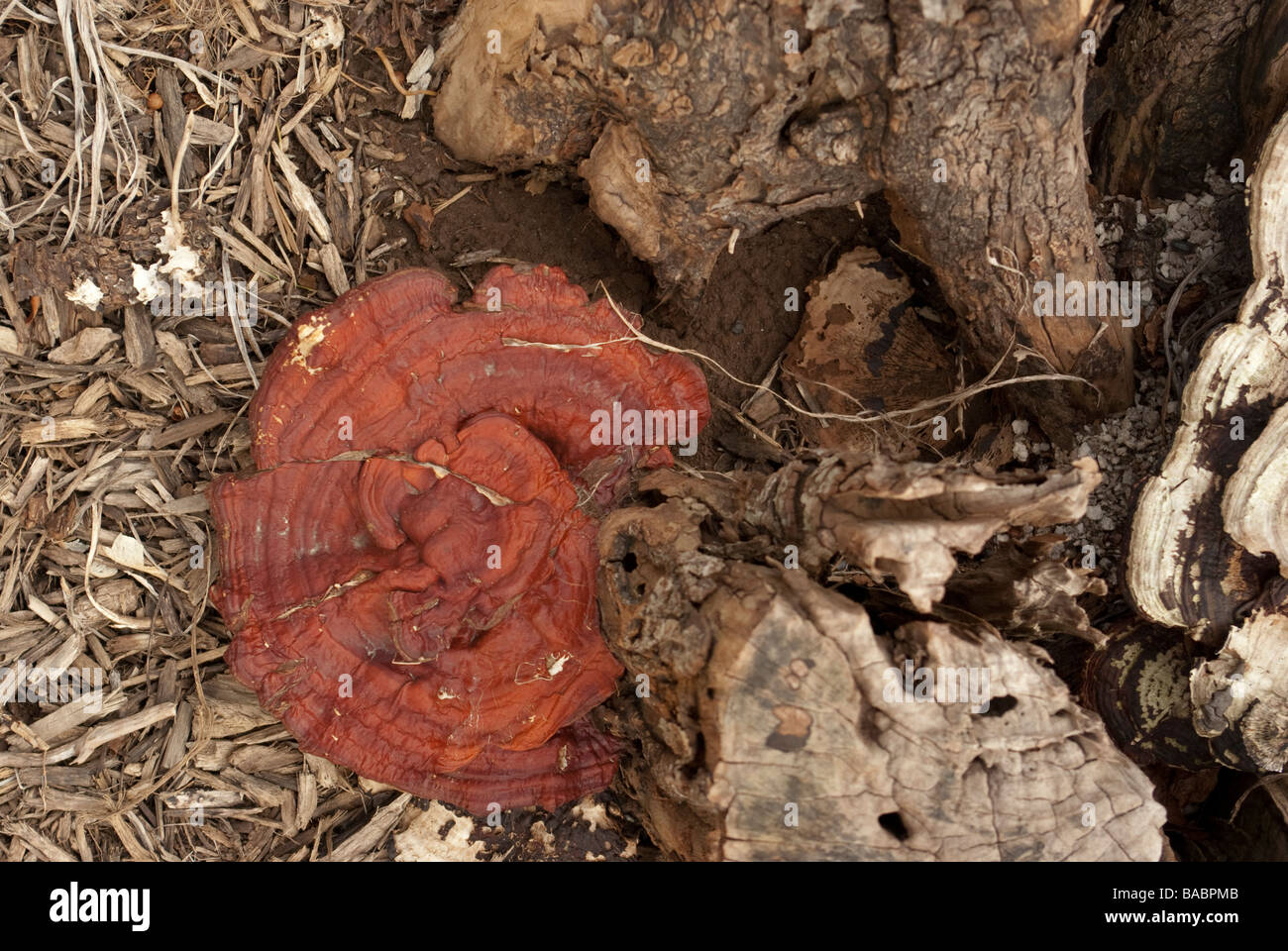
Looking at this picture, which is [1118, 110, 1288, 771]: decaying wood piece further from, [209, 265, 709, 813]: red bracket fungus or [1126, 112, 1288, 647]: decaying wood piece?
[209, 265, 709, 813]: red bracket fungus

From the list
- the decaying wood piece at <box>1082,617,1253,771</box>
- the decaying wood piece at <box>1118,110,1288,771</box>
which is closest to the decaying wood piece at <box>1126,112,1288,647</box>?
the decaying wood piece at <box>1118,110,1288,771</box>

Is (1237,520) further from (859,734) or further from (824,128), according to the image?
(824,128)

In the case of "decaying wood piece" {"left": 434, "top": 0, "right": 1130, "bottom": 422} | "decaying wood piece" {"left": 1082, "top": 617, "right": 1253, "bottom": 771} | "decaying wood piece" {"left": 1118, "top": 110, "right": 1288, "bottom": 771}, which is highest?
"decaying wood piece" {"left": 434, "top": 0, "right": 1130, "bottom": 422}

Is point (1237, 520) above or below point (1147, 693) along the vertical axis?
above

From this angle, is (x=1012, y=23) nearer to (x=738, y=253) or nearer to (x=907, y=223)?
(x=907, y=223)

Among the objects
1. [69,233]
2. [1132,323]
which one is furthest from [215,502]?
[1132,323]

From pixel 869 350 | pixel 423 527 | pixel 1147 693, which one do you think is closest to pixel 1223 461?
pixel 1147 693
